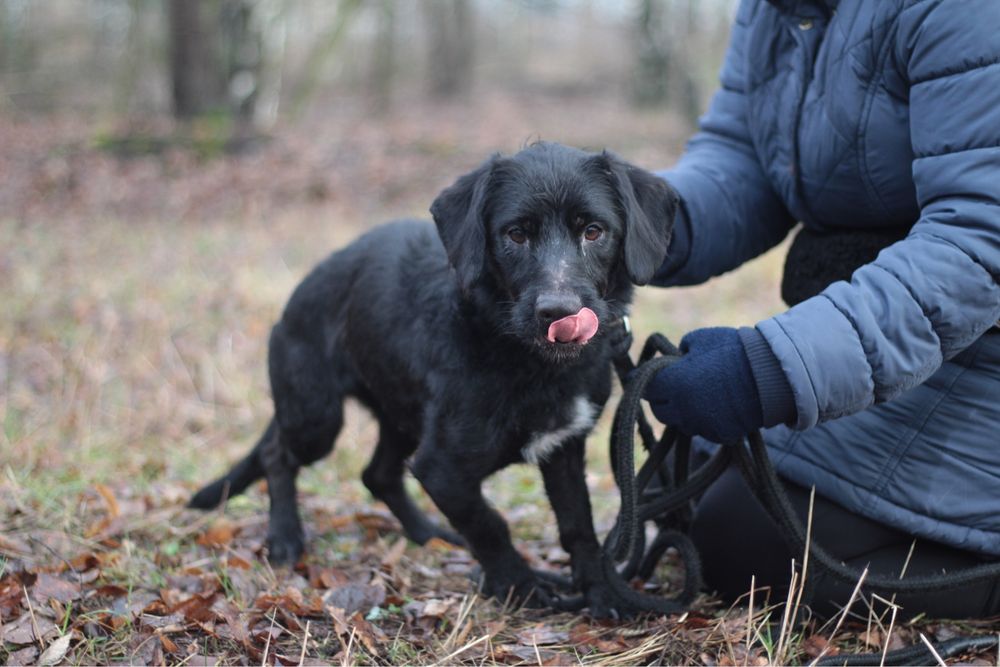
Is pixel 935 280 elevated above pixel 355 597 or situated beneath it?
elevated above

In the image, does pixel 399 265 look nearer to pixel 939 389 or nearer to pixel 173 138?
pixel 939 389

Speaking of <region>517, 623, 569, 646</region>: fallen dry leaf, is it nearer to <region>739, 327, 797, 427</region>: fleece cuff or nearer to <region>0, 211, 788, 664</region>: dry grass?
<region>0, 211, 788, 664</region>: dry grass

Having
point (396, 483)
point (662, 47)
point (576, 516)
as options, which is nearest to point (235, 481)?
point (396, 483)

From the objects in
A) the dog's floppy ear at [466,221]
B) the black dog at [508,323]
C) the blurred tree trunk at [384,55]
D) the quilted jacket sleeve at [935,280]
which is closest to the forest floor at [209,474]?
the black dog at [508,323]

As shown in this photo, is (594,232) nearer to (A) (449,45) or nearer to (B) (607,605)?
(B) (607,605)

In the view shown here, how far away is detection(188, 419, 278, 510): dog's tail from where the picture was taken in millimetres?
3775

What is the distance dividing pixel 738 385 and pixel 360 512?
7.23 feet

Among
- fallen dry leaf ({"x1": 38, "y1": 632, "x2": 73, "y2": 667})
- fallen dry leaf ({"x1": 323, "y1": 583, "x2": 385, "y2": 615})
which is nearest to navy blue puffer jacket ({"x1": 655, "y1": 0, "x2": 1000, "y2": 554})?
fallen dry leaf ({"x1": 323, "y1": 583, "x2": 385, "y2": 615})

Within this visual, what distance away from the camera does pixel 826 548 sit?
112 inches

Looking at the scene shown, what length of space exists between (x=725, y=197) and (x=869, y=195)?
0.53 m

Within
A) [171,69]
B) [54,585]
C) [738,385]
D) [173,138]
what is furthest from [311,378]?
[171,69]

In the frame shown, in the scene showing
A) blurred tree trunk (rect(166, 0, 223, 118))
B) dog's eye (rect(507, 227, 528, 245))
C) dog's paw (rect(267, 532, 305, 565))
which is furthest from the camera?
blurred tree trunk (rect(166, 0, 223, 118))

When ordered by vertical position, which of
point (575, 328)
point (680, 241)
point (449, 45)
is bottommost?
point (575, 328)

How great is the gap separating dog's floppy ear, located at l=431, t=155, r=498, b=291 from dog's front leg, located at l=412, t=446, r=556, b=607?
607mm
